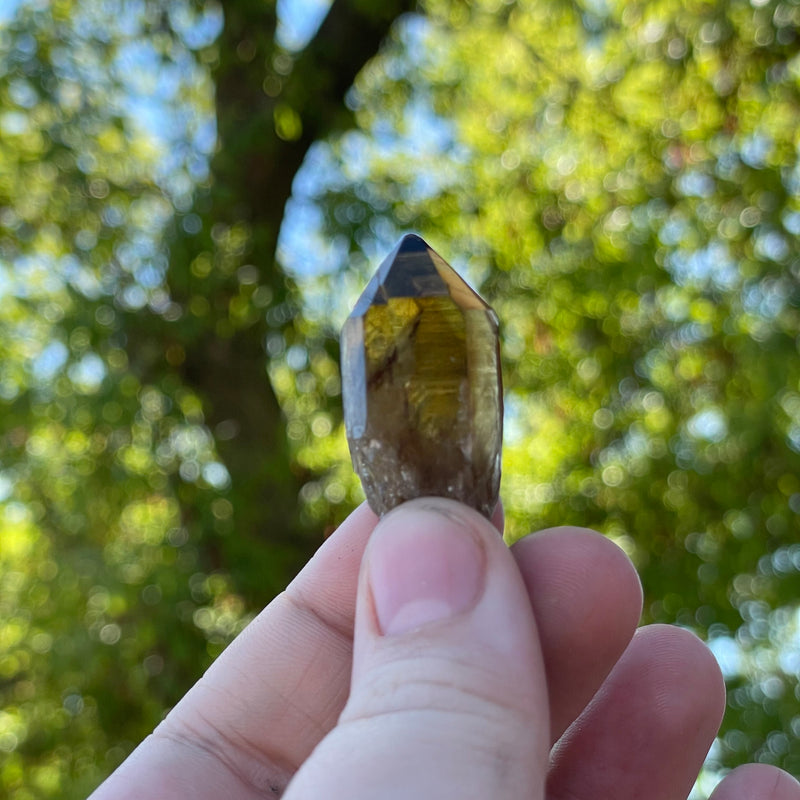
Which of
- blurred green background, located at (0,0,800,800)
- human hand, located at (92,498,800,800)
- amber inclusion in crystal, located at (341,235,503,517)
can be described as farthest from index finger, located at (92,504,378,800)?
blurred green background, located at (0,0,800,800)

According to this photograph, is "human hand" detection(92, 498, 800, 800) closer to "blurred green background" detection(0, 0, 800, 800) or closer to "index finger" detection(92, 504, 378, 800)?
"index finger" detection(92, 504, 378, 800)

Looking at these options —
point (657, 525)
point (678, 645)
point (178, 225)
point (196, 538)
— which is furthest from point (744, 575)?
point (178, 225)

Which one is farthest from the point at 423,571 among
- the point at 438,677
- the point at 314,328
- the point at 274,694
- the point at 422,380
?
the point at 314,328

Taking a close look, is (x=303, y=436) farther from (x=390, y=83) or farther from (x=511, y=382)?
(x=390, y=83)

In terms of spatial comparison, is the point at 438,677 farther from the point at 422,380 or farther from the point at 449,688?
the point at 422,380

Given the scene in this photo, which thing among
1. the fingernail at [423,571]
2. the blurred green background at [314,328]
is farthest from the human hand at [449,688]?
the blurred green background at [314,328]

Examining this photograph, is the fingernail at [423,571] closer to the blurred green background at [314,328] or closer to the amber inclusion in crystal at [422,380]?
the amber inclusion in crystal at [422,380]

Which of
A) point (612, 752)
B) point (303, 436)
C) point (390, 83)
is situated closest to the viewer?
point (612, 752)
